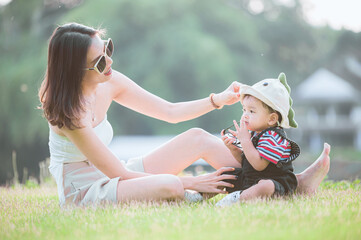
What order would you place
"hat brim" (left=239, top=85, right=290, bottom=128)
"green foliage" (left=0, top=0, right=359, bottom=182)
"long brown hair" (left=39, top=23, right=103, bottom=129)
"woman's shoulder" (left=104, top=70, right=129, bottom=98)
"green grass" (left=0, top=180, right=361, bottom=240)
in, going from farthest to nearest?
"green foliage" (left=0, top=0, right=359, bottom=182), "woman's shoulder" (left=104, top=70, right=129, bottom=98), "hat brim" (left=239, top=85, right=290, bottom=128), "long brown hair" (left=39, top=23, right=103, bottom=129), "green grass" (left=0, top=180, right=361, bottom=240)

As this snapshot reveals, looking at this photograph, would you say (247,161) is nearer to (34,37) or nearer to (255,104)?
(255,104)

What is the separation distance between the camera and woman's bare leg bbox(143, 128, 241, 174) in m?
2.66

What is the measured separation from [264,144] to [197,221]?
649mm

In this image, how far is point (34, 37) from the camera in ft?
66.1

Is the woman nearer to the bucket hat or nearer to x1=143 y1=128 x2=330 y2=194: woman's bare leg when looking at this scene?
x1=143 y1=128 x2=330 y2=194: woman's bare leg

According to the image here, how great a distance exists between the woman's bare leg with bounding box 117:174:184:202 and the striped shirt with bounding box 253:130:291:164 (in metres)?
0.49

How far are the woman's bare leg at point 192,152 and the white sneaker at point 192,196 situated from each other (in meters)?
0.20

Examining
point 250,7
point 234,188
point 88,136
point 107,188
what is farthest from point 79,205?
point 250,7

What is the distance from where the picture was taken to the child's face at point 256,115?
248 centimetres

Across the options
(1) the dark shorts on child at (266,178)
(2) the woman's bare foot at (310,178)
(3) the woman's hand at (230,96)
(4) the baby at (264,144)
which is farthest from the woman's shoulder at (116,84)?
(2) the woman's bare foot at (310,178)

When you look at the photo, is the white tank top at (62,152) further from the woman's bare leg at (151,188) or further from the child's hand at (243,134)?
the child's hand at (243,134)

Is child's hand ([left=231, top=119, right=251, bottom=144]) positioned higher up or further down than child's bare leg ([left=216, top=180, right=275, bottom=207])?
higher up

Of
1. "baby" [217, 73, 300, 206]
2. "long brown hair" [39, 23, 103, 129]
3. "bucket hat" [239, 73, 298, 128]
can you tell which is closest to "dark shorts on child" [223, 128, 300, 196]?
"baby" [217, 73, 300, 206]

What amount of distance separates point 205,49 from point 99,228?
18.6 meters
